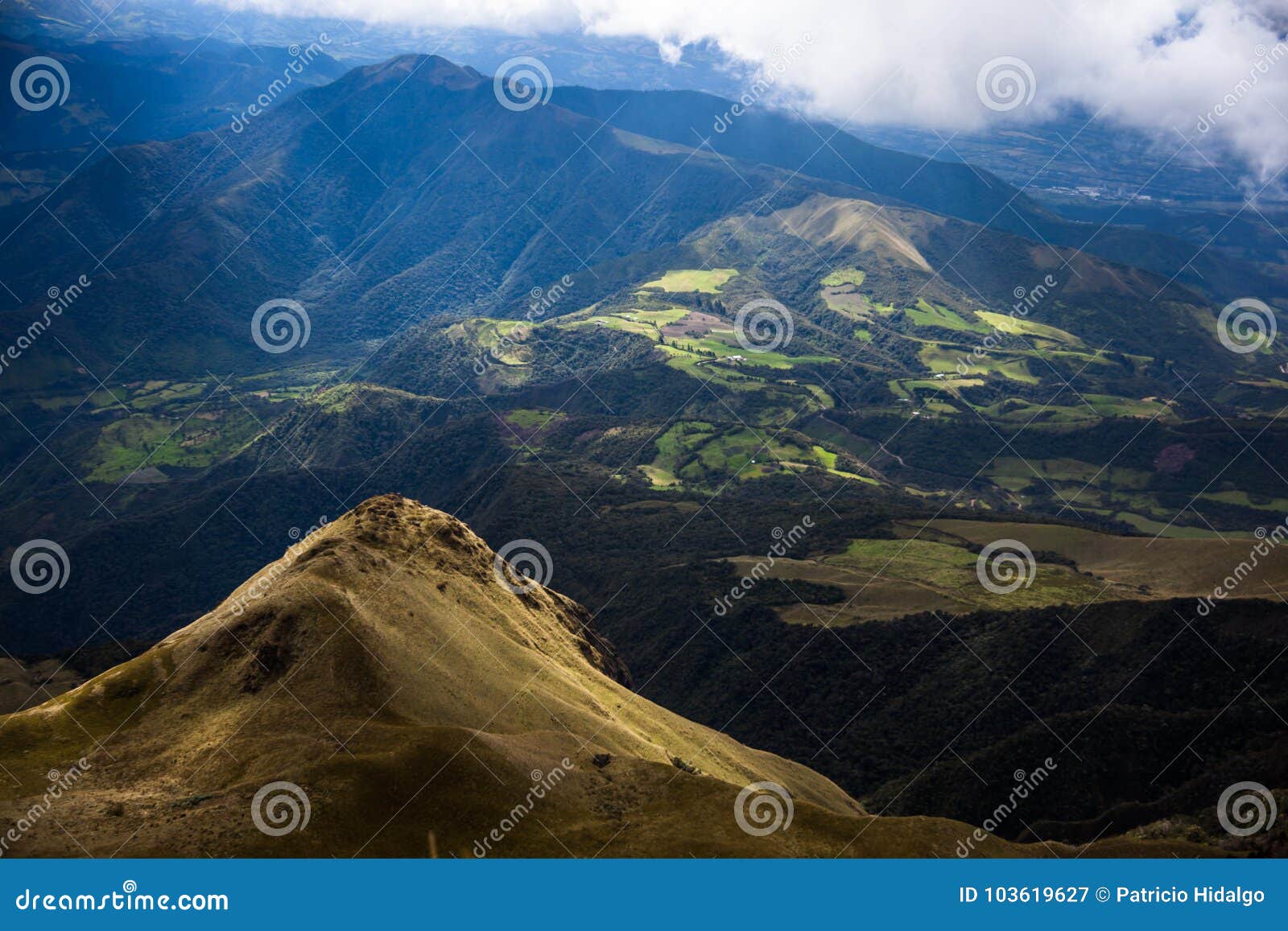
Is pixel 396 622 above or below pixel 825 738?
below

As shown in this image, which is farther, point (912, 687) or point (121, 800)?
point (912, 687)

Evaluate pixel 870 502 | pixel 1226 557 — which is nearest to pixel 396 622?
pixel 1226 557

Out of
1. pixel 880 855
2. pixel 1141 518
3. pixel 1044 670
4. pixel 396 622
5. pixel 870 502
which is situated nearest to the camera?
pixel 880 855

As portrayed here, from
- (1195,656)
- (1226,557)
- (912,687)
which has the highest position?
(1226,557)

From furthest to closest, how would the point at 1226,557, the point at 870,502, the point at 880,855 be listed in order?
the point at 870,502, the point at 1226,557, the point at 880,855

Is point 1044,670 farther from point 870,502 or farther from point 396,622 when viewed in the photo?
point 870,502

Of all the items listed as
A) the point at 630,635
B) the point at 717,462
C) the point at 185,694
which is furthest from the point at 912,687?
the point at 717,462

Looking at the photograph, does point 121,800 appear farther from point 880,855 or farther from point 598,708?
point 880,855
